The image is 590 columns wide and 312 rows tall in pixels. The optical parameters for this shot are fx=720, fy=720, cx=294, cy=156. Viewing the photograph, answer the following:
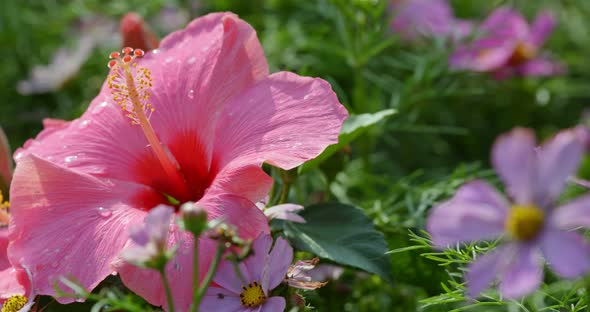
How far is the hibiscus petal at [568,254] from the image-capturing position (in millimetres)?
376

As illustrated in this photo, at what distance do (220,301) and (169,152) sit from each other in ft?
0.65

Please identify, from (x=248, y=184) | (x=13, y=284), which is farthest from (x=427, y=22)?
(x=13, y=284)

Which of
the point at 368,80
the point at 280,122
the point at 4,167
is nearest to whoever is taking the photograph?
the point at 280,122

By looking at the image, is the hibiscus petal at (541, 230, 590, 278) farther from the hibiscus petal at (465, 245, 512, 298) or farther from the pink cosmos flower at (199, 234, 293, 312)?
the pink cosmos flower at (199, 234, 293, 312)

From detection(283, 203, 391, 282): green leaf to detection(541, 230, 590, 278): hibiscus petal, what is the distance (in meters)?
0.28

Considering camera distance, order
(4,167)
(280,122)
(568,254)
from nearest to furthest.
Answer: (568,254), (280,122), (4,167)

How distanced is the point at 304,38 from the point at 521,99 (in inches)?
16.7

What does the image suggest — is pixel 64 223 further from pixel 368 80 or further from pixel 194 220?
pixel 368 80

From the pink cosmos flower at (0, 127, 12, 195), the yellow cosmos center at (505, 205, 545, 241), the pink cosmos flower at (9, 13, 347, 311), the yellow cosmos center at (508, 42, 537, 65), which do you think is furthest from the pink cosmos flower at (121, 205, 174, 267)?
the yellow cosmos center at (508, 42, 537, 65)

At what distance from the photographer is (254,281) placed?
2.03 ft

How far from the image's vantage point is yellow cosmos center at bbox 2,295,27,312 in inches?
25.2

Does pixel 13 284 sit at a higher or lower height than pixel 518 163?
lower

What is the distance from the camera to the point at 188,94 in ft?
2.48

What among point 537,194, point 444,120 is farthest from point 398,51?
point 537,194
